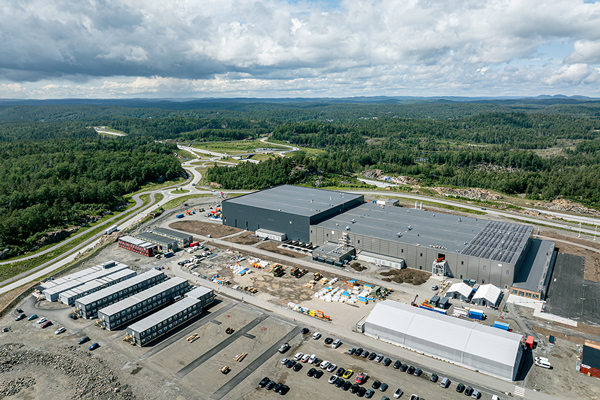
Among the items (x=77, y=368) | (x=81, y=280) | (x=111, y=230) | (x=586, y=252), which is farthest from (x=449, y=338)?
(x=111, y=230)

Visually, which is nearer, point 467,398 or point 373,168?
point 467,398

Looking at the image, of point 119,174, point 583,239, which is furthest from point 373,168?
point 119,174

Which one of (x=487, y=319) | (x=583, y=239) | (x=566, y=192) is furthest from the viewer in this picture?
(x=566, y=192)

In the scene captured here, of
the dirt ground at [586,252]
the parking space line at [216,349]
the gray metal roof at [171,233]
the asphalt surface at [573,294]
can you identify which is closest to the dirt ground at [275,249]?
the gray metal roof at [171,233]

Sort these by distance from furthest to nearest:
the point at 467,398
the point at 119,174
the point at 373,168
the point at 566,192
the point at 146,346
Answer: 1. the point at 373,168
2. the point at 119,174
3. the point at 566,192
4. the point at 146,346
5. the point at 467,398

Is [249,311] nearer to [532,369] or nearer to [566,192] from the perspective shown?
[532,369]

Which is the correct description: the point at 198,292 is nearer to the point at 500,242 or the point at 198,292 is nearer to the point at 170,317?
the point at 170,317

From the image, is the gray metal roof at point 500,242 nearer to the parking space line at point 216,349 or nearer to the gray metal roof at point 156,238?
the parking space line at point 216,349
